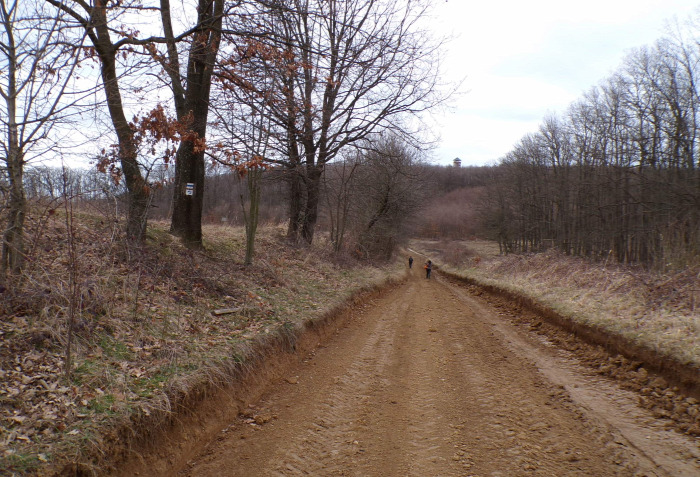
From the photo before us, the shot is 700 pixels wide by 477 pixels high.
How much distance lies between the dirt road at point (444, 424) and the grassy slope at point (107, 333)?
0.86 metres

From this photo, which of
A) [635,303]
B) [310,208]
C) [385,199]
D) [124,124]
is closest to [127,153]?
[124,124]

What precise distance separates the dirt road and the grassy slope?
33.8 inches

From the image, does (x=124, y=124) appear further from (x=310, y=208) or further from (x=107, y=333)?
(x=310, y=208)

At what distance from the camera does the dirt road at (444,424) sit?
12.2 ft

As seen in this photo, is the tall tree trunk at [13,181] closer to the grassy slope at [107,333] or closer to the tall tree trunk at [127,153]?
the grassy slope at [107,333]

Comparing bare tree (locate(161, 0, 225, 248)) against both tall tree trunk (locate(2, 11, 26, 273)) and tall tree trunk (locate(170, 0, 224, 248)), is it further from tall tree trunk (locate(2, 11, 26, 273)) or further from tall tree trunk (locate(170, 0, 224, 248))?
tall tree trunk (locate(2, 11, 26, 273))

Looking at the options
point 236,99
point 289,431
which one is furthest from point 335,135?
point 289,431

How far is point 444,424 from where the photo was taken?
450 centimetres

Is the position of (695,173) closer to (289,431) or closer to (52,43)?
(289,431)

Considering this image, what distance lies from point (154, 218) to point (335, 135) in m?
7.52

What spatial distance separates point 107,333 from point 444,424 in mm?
4046

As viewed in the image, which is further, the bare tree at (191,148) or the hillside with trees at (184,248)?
the bare tree at (191,148)

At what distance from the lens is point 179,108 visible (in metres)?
10.3

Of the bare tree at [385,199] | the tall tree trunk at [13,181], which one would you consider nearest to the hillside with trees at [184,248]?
the tall tree trunk at [13,181]
